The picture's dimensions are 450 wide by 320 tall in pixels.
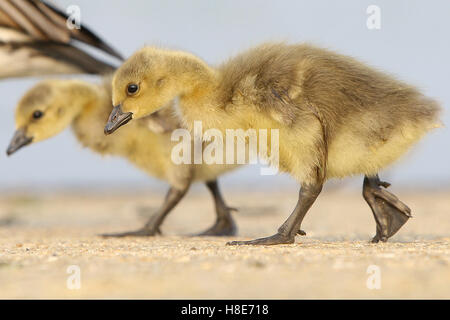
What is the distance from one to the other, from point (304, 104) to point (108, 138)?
8.40ft

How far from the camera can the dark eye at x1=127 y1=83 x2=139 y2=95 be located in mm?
4814

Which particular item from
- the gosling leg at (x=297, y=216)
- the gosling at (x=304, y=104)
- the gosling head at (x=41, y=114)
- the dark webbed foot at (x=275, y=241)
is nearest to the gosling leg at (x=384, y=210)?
the gosling at (x=304, y=104)

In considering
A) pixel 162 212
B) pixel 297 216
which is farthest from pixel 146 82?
pixel 162 212

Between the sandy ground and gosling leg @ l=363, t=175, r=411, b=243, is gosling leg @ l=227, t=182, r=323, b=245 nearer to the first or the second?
the sandy ground

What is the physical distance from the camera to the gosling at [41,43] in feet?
23.9

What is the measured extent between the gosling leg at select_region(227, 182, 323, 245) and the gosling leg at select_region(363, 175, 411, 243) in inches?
25.8

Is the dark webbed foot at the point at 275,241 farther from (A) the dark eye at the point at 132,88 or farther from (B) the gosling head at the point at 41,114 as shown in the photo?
(B) the gosling head at the point at 41,114

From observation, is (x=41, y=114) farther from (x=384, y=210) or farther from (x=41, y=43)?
(x=384, y=210)

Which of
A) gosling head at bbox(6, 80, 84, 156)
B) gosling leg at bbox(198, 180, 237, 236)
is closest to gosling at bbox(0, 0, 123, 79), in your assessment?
gosling head at bbox(6, 80, 84, 156)

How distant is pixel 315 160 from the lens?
4.33 meters

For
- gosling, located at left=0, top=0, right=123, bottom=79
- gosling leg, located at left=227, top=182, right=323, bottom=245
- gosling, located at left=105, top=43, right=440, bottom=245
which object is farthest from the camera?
gosling, located at left=0, top=0, right=123, bottom=79

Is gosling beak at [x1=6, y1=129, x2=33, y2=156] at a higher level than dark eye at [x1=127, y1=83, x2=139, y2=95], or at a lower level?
lower
